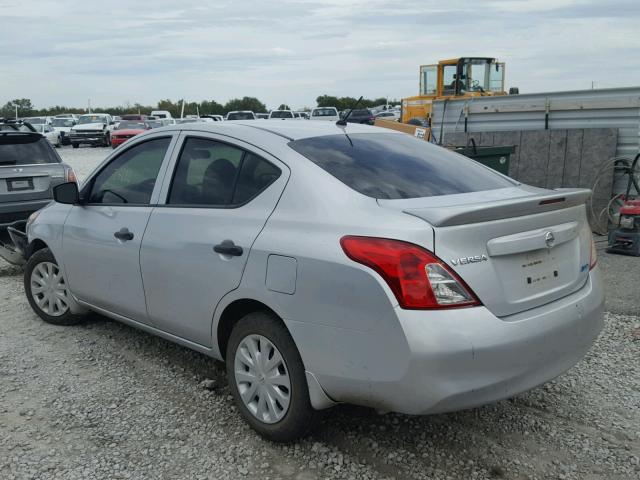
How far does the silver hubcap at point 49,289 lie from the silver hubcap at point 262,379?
89.7 inches

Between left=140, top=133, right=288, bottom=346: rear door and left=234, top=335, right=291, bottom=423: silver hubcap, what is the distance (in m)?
0.31

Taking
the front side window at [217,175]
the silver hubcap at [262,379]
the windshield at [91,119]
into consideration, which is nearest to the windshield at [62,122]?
the windshield at [91,119]

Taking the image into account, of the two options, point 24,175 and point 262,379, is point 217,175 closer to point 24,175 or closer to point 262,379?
point 262,379

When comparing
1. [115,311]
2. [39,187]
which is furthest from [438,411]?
[39,187]

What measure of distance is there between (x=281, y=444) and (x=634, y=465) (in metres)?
1.77

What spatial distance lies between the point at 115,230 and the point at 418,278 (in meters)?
2.41

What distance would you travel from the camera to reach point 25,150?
779cm

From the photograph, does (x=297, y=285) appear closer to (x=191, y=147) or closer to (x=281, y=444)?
(x=281, y=444)

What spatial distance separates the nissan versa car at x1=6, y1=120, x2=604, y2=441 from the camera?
2729 millimetres

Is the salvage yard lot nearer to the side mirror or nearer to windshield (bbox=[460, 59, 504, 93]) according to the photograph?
the side mirror

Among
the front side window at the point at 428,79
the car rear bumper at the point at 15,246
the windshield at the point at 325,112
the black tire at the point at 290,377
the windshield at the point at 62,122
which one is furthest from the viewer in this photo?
the windshield at the point at 325,112

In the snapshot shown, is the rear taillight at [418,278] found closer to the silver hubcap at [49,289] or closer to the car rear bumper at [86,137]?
the silver hubcap at [49,289]

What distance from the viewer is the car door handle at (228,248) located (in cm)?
335

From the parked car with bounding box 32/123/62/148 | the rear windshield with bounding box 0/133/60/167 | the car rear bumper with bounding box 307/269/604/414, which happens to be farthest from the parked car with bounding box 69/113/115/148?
the car rear bumper with bounding box 307/269/604/414
